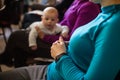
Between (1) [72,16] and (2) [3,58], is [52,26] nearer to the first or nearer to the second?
(1) [72,16]

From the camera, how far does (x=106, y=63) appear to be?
1.06 meters

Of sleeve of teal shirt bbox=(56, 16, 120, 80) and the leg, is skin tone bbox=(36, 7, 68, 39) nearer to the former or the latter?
the leg

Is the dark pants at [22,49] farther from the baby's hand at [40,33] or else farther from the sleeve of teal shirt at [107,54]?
the sleeve of teal shirt at [107,54]

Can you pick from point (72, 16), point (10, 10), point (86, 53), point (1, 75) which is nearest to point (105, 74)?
point (86, 53)

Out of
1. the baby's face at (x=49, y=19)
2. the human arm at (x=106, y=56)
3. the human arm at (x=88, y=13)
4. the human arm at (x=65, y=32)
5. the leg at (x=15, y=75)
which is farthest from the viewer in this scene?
the baby's face at (x=49, y=19)

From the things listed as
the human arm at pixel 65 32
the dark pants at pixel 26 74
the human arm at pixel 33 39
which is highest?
the dark pants at pixel 26 74

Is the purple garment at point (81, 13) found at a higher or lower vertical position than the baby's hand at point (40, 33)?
higher

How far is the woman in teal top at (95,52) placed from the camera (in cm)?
106

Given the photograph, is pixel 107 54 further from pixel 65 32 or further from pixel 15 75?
pixel 65 32

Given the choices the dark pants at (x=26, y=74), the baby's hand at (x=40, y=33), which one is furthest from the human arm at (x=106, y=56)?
the baby's hand at (x=40, y=33)

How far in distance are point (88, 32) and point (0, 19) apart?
99.4 inches

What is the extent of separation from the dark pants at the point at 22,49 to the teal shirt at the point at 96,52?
0.91m

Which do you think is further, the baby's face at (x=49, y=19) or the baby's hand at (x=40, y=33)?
the baby's face at (x=49, y=19)

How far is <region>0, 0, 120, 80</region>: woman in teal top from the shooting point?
3.47 feet
